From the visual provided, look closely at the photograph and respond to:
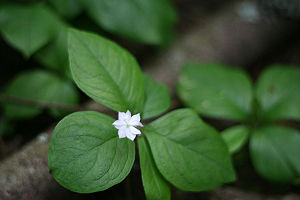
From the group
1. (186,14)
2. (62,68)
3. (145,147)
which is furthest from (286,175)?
(186,14)

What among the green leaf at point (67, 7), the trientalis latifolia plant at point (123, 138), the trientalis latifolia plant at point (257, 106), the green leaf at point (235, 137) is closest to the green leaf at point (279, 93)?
the trientalis latifolia plant at point (257, 106)

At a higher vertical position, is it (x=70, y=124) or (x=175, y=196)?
(x=70, y=124)

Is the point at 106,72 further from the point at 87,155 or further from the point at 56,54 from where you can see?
the point at 56,54

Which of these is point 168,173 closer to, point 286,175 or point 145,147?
point 145,147

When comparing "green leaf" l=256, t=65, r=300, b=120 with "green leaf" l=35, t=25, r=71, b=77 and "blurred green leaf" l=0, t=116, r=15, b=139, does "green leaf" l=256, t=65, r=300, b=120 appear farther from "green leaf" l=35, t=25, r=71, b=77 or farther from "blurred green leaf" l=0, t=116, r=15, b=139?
"blurred green leaf" l=0, t=116, r=15, b=139

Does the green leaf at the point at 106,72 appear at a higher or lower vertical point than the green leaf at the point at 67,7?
lower

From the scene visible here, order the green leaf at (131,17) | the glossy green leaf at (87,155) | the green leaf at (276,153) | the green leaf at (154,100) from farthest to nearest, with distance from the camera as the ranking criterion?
1. the green leaf at (131,17)
2. the green leaf at (276,153)
3. the green leaf at (154,100)
4. the glossy green leaf at (87,155)

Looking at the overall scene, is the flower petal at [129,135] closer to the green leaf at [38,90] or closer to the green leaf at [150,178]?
the green leaf at [150,178]

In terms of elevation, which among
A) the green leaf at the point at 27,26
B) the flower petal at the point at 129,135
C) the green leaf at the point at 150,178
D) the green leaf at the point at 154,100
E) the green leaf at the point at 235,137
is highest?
the green leaf at the point at 27,26
